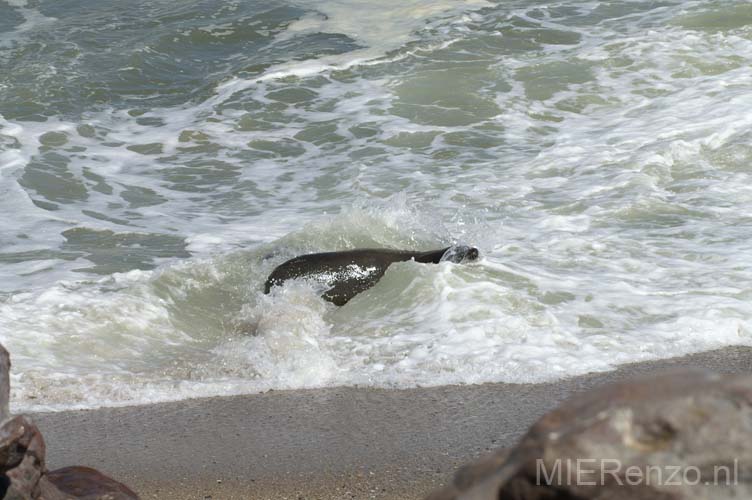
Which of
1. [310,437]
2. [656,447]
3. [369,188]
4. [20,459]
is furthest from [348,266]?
[656,447]

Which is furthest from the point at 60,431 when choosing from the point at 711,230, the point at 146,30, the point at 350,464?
the point at 146,30

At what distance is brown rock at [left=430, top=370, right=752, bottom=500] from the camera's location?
1.47 m

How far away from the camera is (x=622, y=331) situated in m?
5.49

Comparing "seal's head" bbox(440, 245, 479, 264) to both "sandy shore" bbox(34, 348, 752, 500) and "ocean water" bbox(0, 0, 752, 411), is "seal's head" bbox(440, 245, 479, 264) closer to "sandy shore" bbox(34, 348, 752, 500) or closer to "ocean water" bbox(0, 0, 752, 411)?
"ocean water" bbox(0, 0, 752, 411)

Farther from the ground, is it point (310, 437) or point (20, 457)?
point (20, 457)

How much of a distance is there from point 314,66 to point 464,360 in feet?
29.2

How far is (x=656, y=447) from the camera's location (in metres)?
1.50

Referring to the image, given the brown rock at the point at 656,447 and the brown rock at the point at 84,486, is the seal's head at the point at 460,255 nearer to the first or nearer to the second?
the brown rock at the point at 84,486

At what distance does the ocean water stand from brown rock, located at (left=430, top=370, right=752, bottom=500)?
134 inches

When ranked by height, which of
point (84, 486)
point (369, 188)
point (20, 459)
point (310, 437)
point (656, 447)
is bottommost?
point (369, 188)

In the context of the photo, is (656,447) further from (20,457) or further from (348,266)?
(348,266)

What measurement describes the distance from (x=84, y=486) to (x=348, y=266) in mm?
3402

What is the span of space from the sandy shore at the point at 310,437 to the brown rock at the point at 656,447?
7.10 feet

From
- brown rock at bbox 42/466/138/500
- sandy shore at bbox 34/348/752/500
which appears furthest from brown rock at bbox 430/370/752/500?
sandy shore at bbox 34/348/752/500
